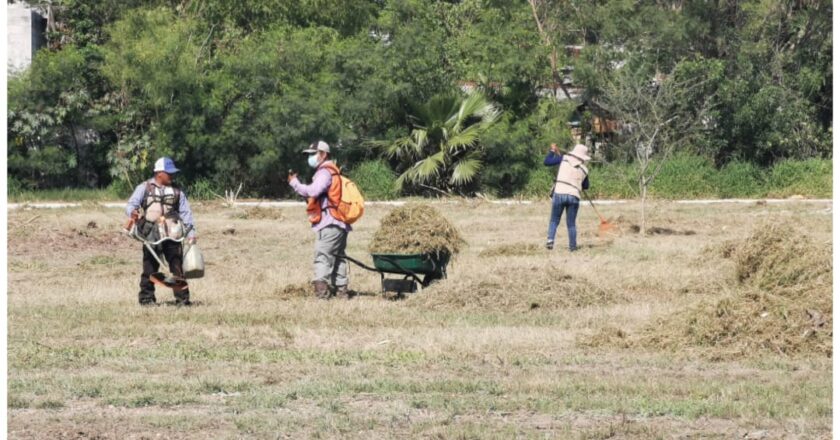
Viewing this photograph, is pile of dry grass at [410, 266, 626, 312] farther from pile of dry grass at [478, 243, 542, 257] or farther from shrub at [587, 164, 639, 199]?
shrub at [587, 164, 639, 199]

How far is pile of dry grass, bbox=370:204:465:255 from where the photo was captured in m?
16.2

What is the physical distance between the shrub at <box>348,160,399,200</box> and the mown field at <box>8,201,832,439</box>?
59.6ft

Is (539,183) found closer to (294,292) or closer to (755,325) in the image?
(294,292)

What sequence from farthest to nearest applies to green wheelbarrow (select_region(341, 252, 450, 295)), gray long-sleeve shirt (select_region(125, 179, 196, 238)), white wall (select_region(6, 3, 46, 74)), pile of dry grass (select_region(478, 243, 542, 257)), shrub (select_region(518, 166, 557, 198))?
white wall (select_region(6, 3, 46, 74))
shrub (select_region(518, 166, 557, 198))
pile of dry grass (select_region(478, 243, 542, 257))
green wheelbarrow (select_region(341, 252, 450, 295))
gray long-sleeve shirt (select_region(125, 179, 196, 238))

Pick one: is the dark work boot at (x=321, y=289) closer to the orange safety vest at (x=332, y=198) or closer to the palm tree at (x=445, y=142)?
the orange safety vest at (x=332, y=198)

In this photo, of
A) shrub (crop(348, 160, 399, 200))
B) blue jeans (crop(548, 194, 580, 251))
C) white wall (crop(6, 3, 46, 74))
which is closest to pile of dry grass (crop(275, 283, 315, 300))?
blue jeans (crop(548, 194, 580, 251))

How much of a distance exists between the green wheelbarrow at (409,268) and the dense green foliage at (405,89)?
67.0 feet

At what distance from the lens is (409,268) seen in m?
16.1

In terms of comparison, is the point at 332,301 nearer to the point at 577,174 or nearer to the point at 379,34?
the point at 577,174

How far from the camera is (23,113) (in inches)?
1495

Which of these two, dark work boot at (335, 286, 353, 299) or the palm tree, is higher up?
the palm tree

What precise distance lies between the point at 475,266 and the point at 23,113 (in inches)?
838

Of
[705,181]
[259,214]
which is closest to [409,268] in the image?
[259,214]

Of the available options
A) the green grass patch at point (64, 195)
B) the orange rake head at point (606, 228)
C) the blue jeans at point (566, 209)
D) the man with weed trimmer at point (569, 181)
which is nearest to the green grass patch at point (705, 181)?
the green grass patch at point (64, 195)
